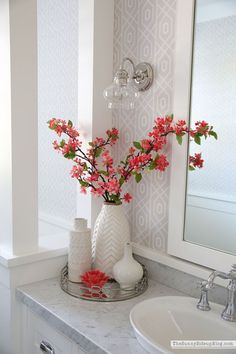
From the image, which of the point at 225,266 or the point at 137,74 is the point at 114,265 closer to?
the point at 225,266

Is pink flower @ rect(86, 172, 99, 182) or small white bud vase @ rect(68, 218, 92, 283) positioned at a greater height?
pink flower @ rect(86, 172, 99, 182)

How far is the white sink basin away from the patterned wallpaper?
3.47 feet

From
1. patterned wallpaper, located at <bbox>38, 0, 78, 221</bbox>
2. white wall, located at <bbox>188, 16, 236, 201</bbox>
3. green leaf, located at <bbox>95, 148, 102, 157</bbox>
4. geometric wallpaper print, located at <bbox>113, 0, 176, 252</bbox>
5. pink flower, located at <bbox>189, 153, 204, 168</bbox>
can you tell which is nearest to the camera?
white wall, located at <bbox>188, 16, 236, 201</bbox>

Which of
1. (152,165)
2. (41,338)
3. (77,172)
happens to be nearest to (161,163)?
(152,165)

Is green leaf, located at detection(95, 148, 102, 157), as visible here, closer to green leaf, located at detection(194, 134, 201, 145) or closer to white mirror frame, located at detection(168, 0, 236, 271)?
white mirror frame, located at detection(168, 0, 236, 271)

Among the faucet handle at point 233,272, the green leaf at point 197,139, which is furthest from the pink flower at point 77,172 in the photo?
the faucet handle at point 233,272

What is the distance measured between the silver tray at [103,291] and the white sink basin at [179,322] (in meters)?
0.19

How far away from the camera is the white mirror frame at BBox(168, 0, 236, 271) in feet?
4.91

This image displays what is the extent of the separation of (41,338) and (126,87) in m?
1.08

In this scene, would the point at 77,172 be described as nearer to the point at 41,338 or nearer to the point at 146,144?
the point at 146,144

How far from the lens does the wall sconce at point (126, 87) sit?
1618mm

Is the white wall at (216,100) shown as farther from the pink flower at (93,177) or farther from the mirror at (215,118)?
the pink flower at (93,177)

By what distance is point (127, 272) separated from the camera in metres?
1.58

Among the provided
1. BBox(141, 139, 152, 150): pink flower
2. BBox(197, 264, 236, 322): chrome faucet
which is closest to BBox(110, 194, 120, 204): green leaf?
BBox(141, 139, 152, 150): pink flower
